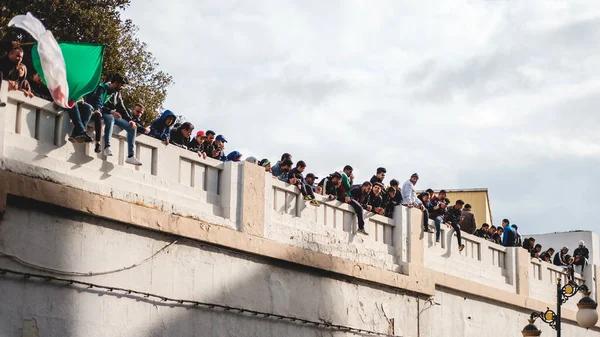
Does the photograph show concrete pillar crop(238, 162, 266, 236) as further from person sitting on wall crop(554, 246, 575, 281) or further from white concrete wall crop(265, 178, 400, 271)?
person sitting on wall crop(554, 246, 575, 281)

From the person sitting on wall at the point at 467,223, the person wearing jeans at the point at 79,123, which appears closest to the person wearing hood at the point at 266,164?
the person wearing jeans at the point at 79,123

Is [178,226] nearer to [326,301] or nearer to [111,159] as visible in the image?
[111,159]

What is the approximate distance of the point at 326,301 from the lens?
22234mm

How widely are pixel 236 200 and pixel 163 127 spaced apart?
208 centimetres

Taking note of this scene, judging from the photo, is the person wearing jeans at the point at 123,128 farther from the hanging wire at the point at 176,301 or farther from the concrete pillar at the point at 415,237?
the concrete pillar at the point at 415,237

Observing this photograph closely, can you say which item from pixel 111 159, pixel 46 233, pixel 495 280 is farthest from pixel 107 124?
pixel 495 280

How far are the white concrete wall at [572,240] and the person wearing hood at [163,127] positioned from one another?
910 inches

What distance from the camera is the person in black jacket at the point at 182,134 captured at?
1944 cm

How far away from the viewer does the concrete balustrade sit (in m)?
16.4

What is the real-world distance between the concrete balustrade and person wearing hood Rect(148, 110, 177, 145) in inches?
8.7

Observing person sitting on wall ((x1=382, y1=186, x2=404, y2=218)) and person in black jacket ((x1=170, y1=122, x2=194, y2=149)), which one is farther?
person sitting on wall ((x1=382, y1=186, x2=404, y2=218))

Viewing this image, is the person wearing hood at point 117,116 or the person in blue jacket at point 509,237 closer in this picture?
the person wearing hood at point 117,116

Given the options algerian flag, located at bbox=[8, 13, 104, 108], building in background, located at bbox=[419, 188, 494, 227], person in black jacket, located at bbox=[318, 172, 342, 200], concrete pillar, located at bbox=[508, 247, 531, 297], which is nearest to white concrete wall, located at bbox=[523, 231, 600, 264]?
building in background, located at bbox=[419, 188, 494, 227]

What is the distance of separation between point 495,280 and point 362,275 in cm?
656
